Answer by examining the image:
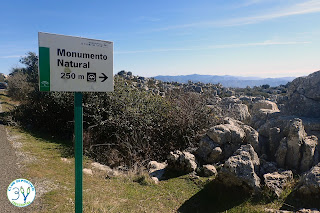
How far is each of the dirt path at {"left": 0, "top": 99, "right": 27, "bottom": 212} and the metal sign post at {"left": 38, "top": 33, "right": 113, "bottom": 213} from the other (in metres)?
1.68

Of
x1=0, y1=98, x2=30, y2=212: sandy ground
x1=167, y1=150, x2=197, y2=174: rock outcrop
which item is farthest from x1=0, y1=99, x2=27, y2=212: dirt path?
x1=167, y1=150, x2=197, y2=174: rock outcrop

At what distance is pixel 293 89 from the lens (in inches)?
333

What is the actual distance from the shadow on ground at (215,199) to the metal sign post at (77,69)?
2.41 meters

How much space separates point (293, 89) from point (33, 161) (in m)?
8.63

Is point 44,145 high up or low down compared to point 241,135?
down

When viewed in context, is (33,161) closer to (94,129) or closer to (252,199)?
(94,129)

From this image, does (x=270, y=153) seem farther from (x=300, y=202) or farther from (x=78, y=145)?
(x=78, y=145)

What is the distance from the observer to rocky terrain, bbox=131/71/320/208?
4.96m

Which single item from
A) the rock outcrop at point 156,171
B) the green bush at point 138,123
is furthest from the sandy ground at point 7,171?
the rock outcrop at point 156,171

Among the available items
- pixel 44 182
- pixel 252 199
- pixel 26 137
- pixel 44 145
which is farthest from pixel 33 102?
pixel 252 199

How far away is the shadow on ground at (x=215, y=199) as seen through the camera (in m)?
4.76

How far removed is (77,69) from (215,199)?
382 cm

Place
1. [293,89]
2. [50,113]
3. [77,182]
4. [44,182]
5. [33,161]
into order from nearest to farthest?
[77,182] < [44,182] < [33,161] < [293,89] < [50,113]

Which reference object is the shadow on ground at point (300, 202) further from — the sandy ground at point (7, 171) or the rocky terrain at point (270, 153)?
the sandy ground at point (7, 171)
